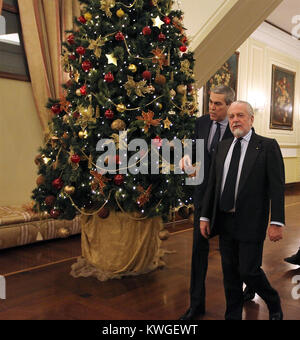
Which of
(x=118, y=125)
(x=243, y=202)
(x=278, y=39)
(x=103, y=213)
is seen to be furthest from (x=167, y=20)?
(x=278, y=39)

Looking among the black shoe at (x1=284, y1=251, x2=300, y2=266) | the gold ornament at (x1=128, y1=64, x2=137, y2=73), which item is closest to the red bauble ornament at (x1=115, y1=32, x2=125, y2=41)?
the gold ornament at (x1=128, y1=64, x2=137, y2=73)

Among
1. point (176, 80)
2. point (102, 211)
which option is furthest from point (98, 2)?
point (102, 211)

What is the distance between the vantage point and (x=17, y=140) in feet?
17.0

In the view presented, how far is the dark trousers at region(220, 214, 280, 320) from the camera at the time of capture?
2303 millimetres

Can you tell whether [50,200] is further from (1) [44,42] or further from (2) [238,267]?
(1) [44,42]

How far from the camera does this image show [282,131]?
35.3 feet

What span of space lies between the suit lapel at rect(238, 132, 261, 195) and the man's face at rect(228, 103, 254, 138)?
8 centimetres

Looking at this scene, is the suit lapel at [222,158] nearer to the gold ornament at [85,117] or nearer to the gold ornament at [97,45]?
the gold ornament at [85,117]

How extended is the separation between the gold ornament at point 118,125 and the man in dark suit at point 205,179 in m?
0.84

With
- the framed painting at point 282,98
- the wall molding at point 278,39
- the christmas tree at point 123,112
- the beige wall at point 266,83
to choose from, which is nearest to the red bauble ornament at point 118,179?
the christmas tree at point 123,112

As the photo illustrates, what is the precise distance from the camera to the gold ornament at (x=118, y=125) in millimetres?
3357

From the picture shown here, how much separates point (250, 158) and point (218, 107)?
0.50m

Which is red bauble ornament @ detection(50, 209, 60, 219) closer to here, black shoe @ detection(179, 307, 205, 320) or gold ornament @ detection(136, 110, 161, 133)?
gold ornament @ detection(136, 110, 161, 133)

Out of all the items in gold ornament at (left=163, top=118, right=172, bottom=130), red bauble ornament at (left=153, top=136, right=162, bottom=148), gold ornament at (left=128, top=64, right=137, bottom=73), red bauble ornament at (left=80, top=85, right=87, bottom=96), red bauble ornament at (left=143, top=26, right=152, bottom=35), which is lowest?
red bauble ornament at (left=153, top=136, right=162, bottom=148)
